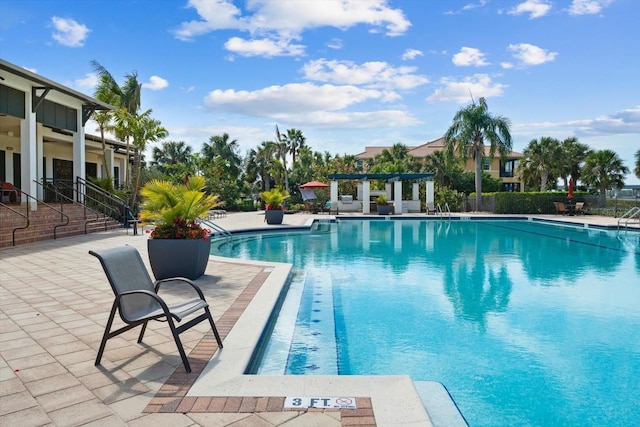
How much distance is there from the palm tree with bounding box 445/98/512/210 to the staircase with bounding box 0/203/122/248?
73.8ft

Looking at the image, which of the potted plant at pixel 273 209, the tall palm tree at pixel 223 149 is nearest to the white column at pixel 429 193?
the potted plant at pixel 273 209

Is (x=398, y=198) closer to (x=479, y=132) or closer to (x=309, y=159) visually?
(x=479, y=132)

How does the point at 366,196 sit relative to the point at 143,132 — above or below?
below

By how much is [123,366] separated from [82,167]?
1562 cm

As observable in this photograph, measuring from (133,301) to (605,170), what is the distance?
43.1 m

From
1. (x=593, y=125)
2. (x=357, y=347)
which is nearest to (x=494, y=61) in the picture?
(x=357, y=347)

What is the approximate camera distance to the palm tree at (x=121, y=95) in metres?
19.9

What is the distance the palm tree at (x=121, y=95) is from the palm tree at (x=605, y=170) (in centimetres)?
3585

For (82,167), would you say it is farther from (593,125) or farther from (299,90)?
(593,125)

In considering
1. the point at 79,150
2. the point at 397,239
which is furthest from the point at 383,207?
the point at 79,150

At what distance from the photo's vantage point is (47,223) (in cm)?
1316

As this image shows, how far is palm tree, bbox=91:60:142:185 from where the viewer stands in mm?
19922

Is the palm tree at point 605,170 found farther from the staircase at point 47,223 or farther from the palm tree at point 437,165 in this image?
the staircase at point 47,223

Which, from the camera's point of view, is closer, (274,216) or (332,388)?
(332,388)
